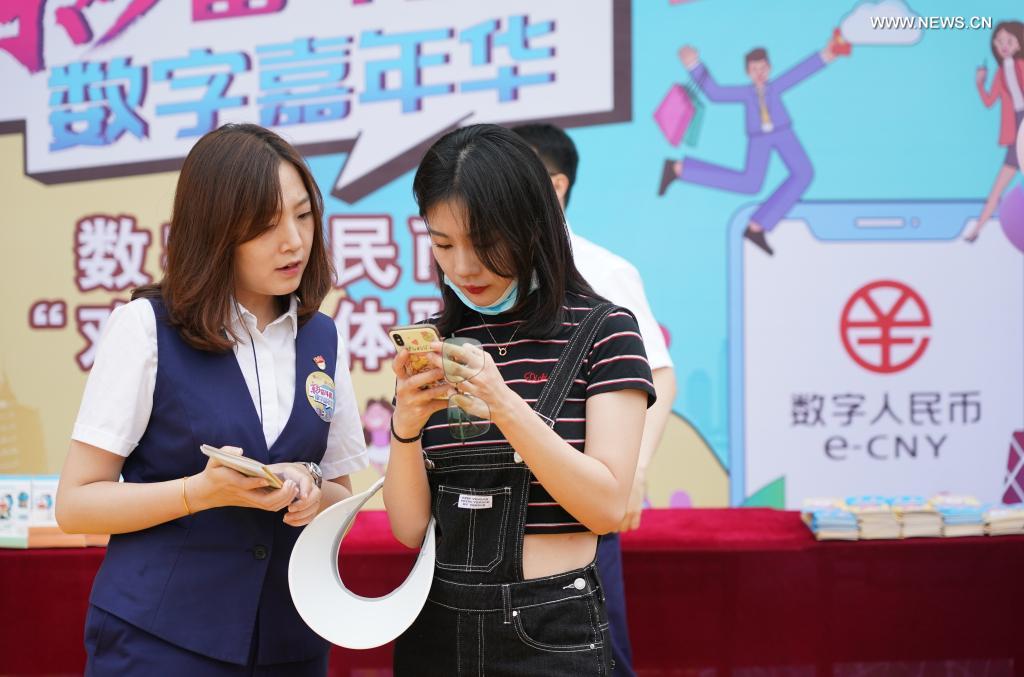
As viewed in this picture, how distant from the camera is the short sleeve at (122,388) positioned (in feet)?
4.77

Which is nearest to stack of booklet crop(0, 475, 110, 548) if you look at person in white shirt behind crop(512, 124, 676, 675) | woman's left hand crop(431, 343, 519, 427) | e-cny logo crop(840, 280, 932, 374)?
person in white shirt behind crop(512, 124, 676, 675)

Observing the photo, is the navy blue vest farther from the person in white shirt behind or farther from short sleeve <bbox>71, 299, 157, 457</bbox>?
the person in white shirt behind

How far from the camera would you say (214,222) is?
151 centimetres

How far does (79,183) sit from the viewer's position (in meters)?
3.80

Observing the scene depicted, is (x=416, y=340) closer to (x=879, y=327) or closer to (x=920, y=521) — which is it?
(x=920, y=521)

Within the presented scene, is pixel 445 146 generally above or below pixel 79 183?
below

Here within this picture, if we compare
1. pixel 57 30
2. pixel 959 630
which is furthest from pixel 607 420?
pixel 57 30

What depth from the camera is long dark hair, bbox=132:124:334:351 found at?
4.94 feet

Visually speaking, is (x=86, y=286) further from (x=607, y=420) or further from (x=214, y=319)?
(x=607, y=420)

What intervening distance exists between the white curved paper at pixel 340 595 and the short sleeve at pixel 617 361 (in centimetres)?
35

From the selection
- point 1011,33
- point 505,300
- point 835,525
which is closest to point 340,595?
point 505,300

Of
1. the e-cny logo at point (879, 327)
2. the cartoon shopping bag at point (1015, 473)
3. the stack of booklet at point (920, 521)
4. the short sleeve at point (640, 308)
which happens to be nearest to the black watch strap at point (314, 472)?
the short sleeve at point (640, 308)

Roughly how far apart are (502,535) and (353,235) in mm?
2503

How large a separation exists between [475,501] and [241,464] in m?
0.34
